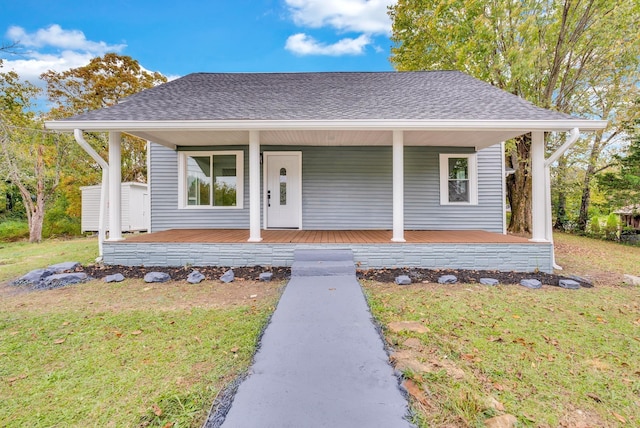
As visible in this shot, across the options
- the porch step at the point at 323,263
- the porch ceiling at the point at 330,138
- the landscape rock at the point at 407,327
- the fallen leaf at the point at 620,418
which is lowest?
the fallen leaf at the point at 620,418

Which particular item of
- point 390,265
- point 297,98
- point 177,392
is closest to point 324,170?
point 297,98

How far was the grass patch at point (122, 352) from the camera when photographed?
1790mm

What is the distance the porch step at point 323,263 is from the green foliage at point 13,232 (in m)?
Answer: 15.1

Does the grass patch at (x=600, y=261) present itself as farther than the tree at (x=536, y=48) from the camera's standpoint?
No

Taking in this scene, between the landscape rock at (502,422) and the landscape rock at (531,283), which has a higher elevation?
the landscape rock at (531,283)

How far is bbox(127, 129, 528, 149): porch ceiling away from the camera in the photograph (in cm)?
621

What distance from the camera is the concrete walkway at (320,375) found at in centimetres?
161

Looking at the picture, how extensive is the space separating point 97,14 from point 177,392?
15.4 metres

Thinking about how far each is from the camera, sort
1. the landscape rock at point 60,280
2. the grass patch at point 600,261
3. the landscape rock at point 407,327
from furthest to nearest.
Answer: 1. the grass patch at point 600,261
2. the landscape rock at point 60,280
3. the landscape rock at point 407,327

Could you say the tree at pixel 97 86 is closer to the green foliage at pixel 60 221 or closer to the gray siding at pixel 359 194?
the green foliage at pixel 60 221

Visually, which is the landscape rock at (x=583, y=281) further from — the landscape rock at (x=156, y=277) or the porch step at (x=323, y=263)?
the landscape rock at (x=156, y=277)

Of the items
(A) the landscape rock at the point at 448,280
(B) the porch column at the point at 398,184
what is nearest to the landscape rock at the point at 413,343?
(A) the landscape rock at the point at 448,280

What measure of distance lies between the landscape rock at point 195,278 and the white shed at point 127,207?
26.8 feet

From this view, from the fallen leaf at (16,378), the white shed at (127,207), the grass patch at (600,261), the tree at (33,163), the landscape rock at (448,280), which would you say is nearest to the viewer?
the fallen leaf at (16,378)
